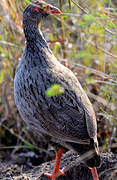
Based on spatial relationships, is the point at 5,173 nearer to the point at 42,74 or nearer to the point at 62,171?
the point at 62,171

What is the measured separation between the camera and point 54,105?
2.98 m

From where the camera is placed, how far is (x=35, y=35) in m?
3.38

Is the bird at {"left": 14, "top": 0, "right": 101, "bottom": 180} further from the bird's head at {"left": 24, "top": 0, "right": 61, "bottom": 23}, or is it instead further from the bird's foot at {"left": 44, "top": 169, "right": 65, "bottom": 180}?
the bird's foot at {"left": 44, "top": 169, "right": 65, "bottom": 180}

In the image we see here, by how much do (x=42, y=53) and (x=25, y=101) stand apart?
531 millimetres

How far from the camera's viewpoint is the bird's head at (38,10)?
129 inches

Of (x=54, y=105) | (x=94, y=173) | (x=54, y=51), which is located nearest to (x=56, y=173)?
(x=94, y=173)

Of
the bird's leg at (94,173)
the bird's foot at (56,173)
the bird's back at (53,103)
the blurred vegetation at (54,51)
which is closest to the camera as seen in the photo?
the bird's back at (53,103)

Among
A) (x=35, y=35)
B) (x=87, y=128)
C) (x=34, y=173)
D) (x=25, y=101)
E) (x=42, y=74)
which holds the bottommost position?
(x=34, y=173)

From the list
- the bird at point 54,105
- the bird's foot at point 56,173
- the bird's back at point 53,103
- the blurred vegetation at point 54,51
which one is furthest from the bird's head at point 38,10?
the bird's foot at point 56,173

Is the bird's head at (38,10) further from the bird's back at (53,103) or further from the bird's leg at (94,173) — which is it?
the bird's leg at (94,173)

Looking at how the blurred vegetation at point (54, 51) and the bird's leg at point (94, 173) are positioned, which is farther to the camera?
the blurred vegetation at point (54, 51)

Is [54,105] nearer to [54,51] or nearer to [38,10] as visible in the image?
[38,10]

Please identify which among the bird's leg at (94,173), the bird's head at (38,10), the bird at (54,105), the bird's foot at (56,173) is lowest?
the bird's foot at (56,173)

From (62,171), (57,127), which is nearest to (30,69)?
(57,127)
